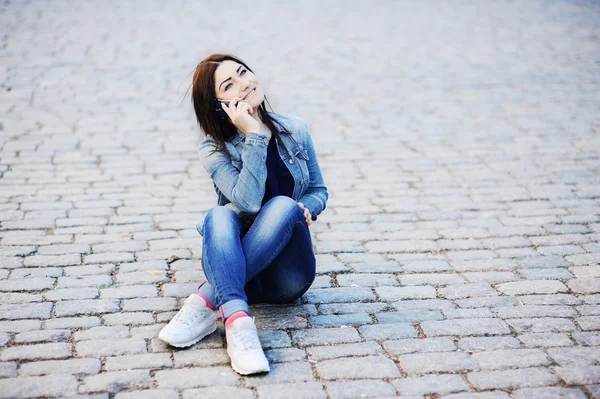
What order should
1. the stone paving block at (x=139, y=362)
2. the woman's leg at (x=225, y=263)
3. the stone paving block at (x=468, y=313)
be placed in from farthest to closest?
the stone paving block at (x=468, y=313), the woman's leg at (x=225, y=263), the stone paving block at (x=139, y=362)

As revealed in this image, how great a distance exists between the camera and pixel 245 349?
125 inches

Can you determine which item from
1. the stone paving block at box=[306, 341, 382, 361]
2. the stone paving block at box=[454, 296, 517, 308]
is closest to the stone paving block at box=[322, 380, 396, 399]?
the stone paving block at box=[306, 341, 382, 361]

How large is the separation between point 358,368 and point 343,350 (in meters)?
0.18

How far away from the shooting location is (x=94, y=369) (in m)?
3.19

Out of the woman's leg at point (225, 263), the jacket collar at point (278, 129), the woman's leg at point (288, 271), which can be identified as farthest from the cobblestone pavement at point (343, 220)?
the jacket collar at point (278, 129)

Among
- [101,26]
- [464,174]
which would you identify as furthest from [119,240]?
[101,26]

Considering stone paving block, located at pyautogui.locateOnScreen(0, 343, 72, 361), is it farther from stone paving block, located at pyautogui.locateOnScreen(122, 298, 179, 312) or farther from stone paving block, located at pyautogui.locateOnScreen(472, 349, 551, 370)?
stone paving block, located at pyautogui.locateOnScreen(472, 349, 551, 370)

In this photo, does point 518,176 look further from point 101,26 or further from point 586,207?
point 101,26

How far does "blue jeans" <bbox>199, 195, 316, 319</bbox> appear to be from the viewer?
132 inches

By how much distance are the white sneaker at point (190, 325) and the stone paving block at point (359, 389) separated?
726 millimetres

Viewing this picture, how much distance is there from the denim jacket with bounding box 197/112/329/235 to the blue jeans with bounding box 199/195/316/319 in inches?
3.4

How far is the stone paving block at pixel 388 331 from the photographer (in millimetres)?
3542

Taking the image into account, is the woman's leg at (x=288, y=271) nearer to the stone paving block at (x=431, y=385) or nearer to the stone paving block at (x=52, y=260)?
the stone paving block at (x=431, y=385)

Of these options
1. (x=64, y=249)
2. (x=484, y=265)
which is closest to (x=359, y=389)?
(x=484, y=265)
